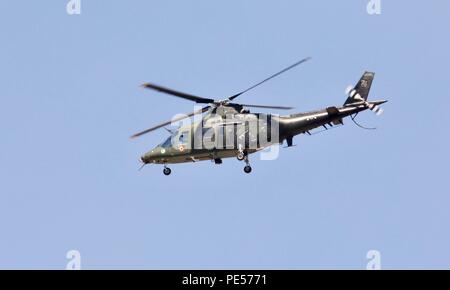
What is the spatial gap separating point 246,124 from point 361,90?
24.9 feet

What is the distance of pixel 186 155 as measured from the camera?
7281 centimetres

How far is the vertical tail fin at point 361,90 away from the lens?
6962 centimetres

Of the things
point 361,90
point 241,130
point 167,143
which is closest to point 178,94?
point 241,130

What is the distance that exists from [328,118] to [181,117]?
927cm

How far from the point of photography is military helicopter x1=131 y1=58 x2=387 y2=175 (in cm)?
6906

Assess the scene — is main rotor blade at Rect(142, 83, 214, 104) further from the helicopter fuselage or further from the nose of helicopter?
the nose of helicopter

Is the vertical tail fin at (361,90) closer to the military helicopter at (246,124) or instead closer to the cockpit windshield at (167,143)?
the military helicopter at (246,124)

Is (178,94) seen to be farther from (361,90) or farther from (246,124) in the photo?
(361,90)

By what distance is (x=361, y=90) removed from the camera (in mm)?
70000

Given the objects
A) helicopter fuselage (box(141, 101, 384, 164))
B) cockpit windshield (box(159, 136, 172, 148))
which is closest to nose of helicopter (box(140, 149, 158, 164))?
cockpit windshield (box(159, 136, 172, 148))
